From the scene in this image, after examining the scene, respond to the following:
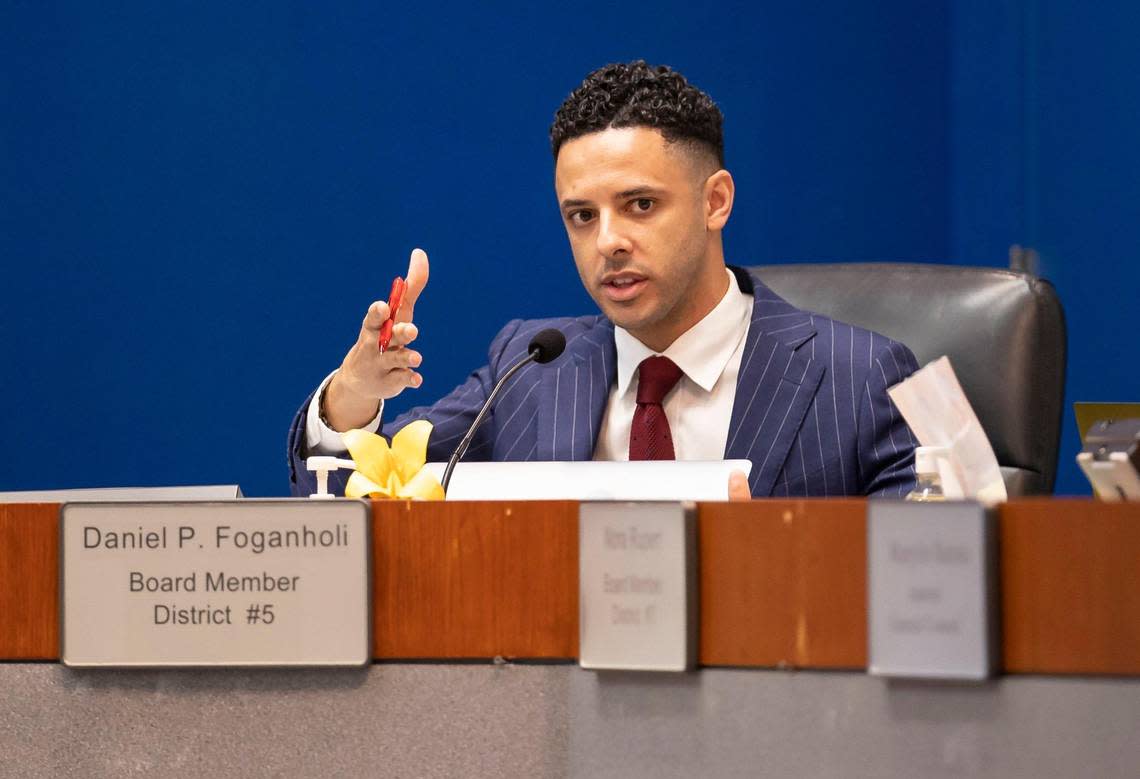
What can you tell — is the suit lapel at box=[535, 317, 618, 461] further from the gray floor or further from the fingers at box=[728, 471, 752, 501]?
the gray floor

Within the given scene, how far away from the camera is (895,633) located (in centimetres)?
55

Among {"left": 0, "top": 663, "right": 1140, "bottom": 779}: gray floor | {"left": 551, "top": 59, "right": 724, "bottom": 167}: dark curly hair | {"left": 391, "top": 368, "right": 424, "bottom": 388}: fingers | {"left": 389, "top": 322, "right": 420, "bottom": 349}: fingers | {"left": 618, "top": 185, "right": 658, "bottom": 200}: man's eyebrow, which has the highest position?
{"left": 551, "top": 59, "right": 724, "bottom": 167}: dark curly hair

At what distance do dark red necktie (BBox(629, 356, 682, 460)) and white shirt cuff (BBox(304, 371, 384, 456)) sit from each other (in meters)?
0.33

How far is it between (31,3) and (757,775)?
231cm

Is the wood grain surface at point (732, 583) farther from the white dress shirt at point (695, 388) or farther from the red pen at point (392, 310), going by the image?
the white dress shirt at point (695, 388)

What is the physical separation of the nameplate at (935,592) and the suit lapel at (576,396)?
1.17 meters

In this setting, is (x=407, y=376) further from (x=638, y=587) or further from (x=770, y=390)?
(x=638, y=587)

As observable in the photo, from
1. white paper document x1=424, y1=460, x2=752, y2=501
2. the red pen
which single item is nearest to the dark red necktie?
the red pen

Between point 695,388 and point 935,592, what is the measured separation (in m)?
1.23

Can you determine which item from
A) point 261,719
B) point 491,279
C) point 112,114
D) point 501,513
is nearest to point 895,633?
point 501,513

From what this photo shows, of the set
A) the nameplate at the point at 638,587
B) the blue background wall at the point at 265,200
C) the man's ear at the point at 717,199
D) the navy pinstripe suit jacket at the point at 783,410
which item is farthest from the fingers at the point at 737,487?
the blue background wall at the point at 265,200

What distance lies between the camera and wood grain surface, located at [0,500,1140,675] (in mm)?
540

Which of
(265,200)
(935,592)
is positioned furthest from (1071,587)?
(265,200)

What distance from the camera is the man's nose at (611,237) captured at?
173cm
